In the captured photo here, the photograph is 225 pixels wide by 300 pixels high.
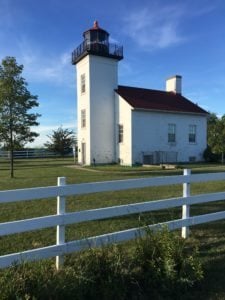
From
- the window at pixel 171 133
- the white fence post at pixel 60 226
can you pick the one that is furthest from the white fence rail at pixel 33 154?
the white fence post at pixel 60 226

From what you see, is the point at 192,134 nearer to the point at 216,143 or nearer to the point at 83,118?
the point at 216,143

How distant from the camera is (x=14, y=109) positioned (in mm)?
19812

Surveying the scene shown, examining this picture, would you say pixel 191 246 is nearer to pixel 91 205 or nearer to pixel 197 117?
pixel 91 205

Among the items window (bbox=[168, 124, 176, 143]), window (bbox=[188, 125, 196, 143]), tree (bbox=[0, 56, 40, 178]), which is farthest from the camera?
window (bbox=[188, 125, 196, 143])

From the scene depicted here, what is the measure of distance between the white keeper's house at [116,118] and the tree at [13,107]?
33.9 feet

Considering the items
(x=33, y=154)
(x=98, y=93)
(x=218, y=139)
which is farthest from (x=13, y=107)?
(x=33, y=154)

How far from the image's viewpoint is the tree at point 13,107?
19500mm

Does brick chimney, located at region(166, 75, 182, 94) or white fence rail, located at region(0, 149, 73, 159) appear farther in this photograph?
white fence rail, located at region(0, 149, 73, 159)

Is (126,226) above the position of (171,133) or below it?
below

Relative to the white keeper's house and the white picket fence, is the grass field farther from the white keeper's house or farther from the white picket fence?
the white keeper's house

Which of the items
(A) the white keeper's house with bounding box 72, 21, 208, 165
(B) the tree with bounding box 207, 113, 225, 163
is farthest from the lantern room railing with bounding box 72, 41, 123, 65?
(B) the tree with bounding box 207, 113, 225, 163

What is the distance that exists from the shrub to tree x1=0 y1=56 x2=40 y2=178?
51.4 feet

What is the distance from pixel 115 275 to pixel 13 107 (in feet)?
55.1

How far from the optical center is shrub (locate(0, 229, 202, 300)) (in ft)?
12.4
